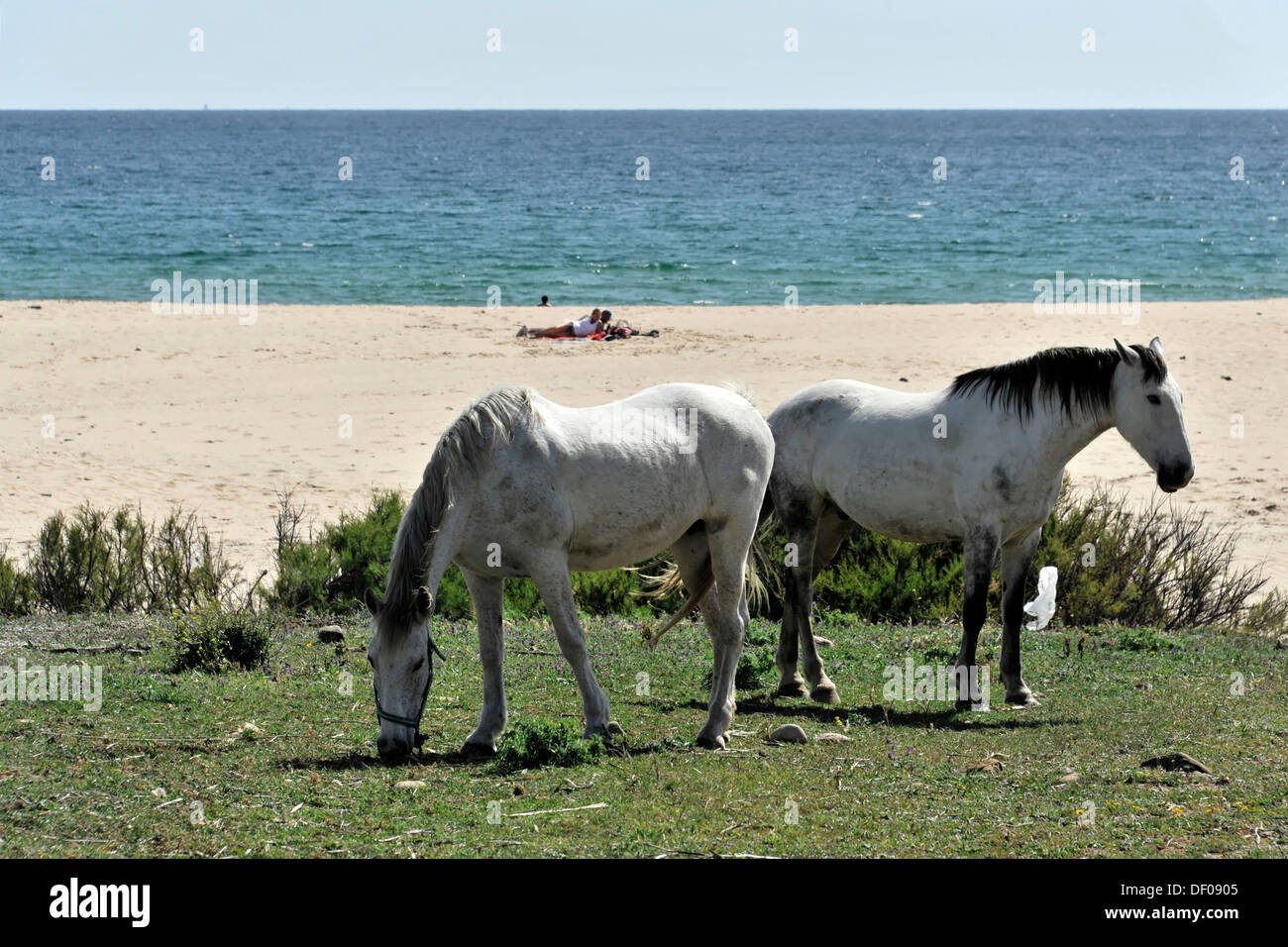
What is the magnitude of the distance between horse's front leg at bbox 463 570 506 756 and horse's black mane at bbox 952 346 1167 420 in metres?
3.56

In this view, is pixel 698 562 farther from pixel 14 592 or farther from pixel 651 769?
pixel 14 592

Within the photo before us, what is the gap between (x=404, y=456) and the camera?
18828 mm

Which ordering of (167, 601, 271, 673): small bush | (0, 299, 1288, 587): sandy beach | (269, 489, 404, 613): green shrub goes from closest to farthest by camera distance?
1. (167, 601, 271, 673): small bush
2. (269, 489, 404, 613): green shrub
3. (0, 299, 1288, 587): sandy beach

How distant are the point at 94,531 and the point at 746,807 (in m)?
7.92

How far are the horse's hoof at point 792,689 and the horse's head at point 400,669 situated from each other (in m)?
3.25

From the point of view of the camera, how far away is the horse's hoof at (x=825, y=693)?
904 centimetres

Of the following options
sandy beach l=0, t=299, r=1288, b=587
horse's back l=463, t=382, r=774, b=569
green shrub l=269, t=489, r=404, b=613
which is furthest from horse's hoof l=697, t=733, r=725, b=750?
sandy beach l=0, t=299, r=1288, b=587

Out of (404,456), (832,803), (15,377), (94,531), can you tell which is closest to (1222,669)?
(832,803)

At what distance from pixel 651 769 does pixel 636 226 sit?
57.3 m

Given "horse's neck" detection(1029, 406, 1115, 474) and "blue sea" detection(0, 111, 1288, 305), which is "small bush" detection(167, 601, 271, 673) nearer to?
"horse's neck" detection(1029, 406, 1115, 474)

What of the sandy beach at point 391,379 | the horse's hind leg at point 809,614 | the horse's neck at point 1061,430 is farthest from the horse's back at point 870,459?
the sandy beach at point 391,379

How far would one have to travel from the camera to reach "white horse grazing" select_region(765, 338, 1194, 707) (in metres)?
8.71

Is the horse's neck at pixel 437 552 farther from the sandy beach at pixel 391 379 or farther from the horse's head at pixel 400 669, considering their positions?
the sandy beach at pixel 391 379

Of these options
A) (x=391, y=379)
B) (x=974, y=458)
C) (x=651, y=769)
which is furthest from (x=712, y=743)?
(x=391, y=379)
